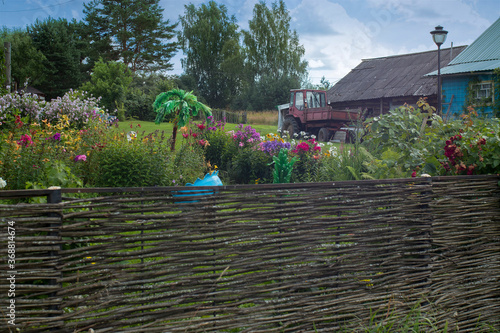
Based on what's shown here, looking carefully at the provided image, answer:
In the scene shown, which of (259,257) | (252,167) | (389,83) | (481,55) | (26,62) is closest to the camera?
(259,257)

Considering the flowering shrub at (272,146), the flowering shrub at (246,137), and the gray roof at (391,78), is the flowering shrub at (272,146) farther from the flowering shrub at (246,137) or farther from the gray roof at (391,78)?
the gray roof at (391,78)

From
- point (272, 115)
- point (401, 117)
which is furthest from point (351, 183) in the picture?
point (272, 115)

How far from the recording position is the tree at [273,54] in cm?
3909

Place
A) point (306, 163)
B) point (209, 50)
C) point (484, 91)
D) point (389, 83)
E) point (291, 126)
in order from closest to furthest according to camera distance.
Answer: point (306, 163) < point (484, 91) < point (291, 126) < point (389, 83) < point (209, 50)

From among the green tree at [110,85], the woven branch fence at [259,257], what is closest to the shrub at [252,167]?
the woven branch fence at [259,257]

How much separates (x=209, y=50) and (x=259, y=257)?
44.9 meters

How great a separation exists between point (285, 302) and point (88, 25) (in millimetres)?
40616

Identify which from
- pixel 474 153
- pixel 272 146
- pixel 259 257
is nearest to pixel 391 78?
pixel 272 146

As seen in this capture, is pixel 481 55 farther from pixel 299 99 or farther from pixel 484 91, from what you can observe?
pixel 299 99

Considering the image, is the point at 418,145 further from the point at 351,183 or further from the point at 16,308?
the point at 16,308

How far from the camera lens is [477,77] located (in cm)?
1659

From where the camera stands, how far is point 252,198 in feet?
8.21

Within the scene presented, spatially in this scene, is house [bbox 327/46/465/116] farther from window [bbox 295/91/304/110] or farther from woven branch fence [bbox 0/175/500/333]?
woven branch fence [bbox 0/175/500/333]

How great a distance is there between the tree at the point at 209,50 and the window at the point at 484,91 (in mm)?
30078
